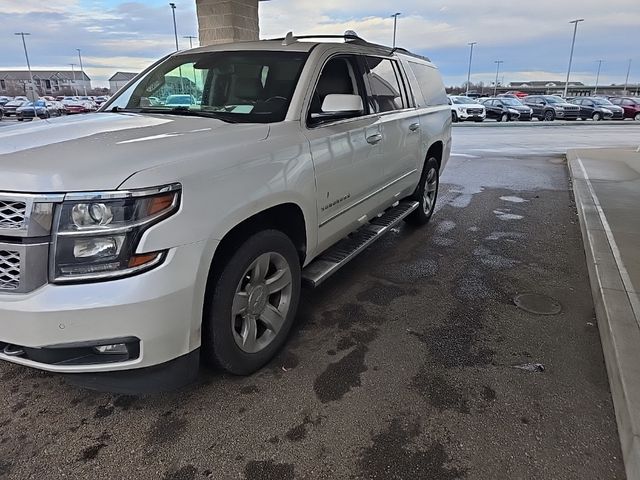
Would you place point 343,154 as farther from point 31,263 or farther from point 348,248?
point 31,263

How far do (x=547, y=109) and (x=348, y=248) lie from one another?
3215 centimetres

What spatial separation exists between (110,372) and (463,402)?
187 centimetres

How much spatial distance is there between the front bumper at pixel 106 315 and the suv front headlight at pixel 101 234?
0.17ft

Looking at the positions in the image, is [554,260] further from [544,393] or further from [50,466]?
[50,466]

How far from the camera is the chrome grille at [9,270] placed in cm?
200

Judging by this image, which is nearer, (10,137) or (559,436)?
(559,436)

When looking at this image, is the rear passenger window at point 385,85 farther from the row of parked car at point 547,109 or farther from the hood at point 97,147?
the row of parked car at point 547,109

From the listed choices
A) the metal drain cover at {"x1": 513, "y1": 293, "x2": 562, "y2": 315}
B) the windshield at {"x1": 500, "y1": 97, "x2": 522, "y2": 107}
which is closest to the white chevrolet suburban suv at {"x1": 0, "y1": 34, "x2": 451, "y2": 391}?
the metal drain cover at {"x1": 513, "y1": 293, "x2": 562, "y2": 315}

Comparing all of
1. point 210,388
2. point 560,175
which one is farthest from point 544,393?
point 560,175

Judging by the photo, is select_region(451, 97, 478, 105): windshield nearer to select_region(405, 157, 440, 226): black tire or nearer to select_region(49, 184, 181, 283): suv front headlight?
select_region(405, 157, 440, 226): black tire

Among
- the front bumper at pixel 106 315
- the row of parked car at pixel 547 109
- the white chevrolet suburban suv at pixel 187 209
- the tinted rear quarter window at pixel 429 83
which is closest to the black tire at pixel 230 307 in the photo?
the white chevrolet suburban suv at pixel 187 209

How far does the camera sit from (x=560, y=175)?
9930 mm

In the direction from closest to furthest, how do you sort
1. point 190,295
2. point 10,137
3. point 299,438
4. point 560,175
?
point 190,295, point 299,438, point 10,137, point 560,175

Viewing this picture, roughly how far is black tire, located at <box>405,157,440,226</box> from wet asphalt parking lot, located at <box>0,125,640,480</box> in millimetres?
1714
